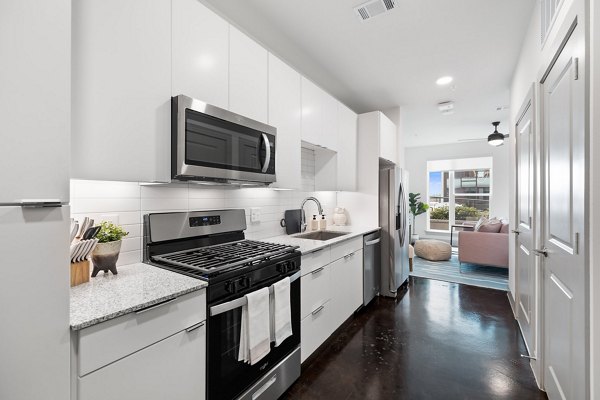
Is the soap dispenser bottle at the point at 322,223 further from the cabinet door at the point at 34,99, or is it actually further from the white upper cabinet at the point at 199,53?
the cabinet door at the point at 34,99

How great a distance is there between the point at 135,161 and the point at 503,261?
5.30 metres

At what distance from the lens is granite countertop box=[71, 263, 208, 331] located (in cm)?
94

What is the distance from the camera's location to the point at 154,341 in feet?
3.56

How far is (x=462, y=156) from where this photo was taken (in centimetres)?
722

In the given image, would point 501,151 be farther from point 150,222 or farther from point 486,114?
point 150,222

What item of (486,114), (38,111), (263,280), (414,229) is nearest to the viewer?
(38,111)

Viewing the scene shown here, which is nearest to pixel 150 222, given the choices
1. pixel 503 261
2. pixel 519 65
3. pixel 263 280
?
pixel 263 280

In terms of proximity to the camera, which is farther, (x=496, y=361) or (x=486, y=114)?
(x=486, y=114)

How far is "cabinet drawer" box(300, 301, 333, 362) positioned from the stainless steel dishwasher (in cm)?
88

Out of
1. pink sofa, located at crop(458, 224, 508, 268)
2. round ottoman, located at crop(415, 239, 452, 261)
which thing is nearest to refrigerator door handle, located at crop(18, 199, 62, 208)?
pink sofa, located at crop(458, 224, 508, 268)

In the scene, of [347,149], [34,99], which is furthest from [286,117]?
[34,99]

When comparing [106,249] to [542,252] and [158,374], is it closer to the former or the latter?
[158,374]

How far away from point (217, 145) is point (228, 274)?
2.47 feet

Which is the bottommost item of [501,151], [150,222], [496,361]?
[496,361]
